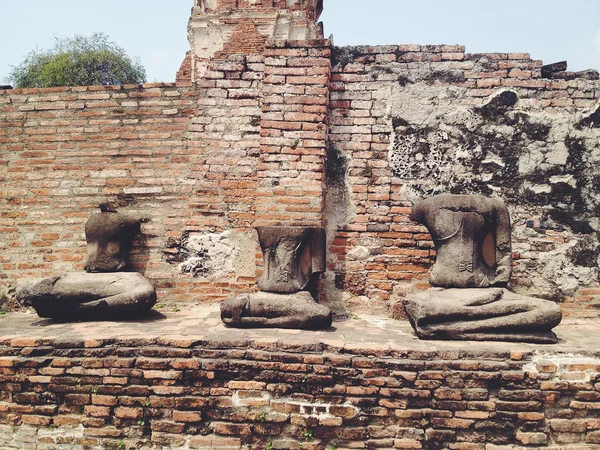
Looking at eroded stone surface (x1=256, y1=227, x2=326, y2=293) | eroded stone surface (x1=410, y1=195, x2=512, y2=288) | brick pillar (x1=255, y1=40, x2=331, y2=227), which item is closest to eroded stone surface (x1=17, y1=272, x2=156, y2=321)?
eroded stone surface (x1=256, y1=227, x2=326, y2=293)

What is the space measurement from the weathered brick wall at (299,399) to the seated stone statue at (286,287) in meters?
0.52

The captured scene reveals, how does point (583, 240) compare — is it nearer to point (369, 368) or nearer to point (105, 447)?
point (369, 368)

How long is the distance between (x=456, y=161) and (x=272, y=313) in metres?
2.34

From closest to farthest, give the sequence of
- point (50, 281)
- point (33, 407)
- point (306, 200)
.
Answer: point (33, 407) → point (50, 281) → point (306, 200)

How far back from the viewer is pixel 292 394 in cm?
306

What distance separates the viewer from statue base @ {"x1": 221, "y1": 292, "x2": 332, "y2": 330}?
145 inches

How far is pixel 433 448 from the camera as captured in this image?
117 inches

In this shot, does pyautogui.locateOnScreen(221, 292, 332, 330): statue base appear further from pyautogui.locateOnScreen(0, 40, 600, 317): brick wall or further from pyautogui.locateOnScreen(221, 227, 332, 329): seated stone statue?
pyautogui.locateOnScreen(0, 40, 600, 317): brick wall

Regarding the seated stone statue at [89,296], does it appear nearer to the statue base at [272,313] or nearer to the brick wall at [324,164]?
the brick wall at [324,164]

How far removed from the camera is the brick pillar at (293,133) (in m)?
4.43

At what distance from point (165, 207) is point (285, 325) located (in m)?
1.94

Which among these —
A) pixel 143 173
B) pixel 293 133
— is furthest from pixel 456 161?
pixel 143 173

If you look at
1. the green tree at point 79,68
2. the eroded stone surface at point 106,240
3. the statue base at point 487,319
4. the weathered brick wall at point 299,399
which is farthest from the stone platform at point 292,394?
the green tree at point 79,68

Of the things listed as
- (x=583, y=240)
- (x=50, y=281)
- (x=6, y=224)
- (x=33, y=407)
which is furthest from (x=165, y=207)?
(x=583, y=240)
